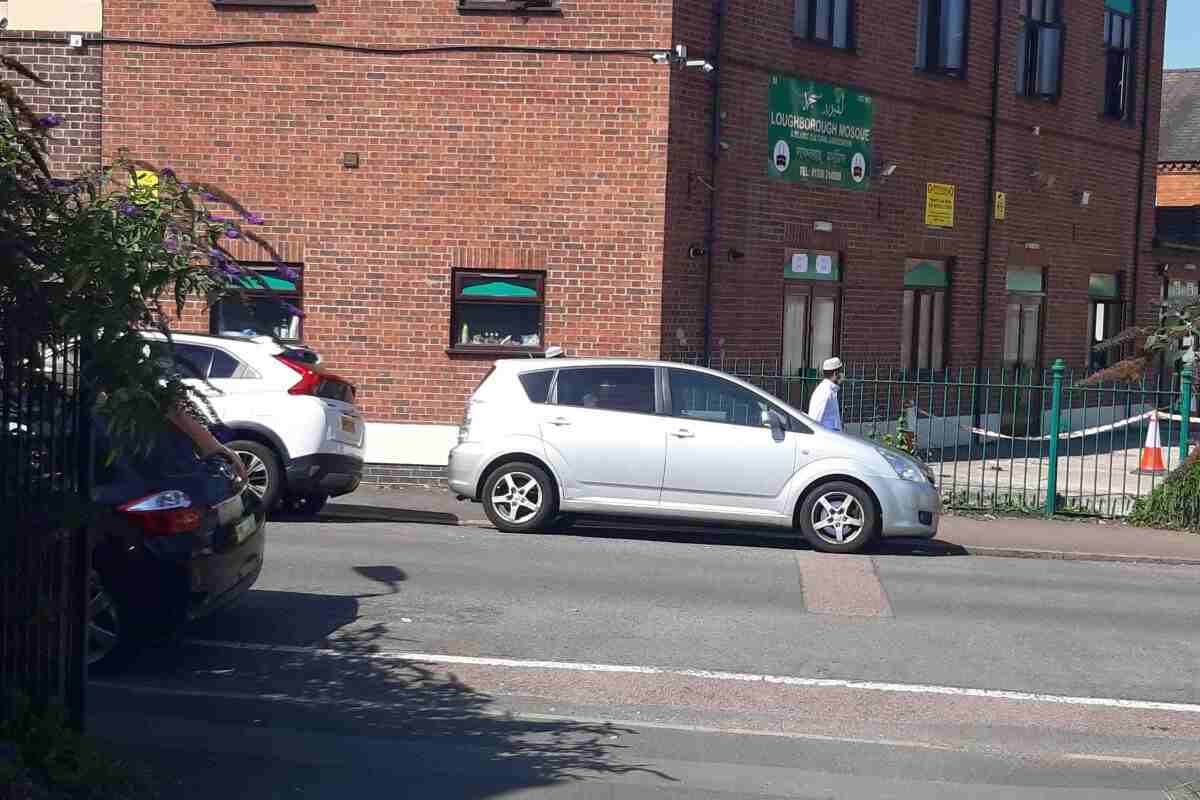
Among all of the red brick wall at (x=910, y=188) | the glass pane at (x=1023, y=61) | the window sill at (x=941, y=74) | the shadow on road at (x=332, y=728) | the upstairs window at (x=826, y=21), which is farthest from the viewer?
the glass pane at (x=1023, y=61)

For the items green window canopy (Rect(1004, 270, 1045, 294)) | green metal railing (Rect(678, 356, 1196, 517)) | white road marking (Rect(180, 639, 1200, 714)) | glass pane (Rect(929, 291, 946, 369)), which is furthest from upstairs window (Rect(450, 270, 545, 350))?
green window canopy (Rect(1004, 270, 1045, 294))

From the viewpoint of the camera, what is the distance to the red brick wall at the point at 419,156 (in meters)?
16.5

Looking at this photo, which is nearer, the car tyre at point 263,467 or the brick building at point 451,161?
the car tyre at point 263,467

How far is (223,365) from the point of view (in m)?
13.4

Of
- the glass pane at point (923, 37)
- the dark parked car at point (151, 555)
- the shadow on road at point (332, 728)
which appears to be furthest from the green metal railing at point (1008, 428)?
the dark parked car at point (151, 555)

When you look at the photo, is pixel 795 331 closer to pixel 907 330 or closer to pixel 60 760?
pixel 907 330

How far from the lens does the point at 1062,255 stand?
2445 cm

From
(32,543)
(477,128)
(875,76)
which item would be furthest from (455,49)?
(32,543)

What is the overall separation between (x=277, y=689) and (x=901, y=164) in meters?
14.6

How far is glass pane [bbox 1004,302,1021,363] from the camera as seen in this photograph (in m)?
23.5

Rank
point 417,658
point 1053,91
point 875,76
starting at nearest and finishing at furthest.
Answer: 1. point 417,658
2. point 875,76
3. point 1053,91

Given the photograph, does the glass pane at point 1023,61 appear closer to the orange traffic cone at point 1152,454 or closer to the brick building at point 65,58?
the orange traffic cone at point 1152,454

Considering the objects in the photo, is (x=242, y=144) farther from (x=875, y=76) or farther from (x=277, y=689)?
(x=277, y=689)

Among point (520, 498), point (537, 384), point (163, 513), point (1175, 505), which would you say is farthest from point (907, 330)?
point (163, 513)
